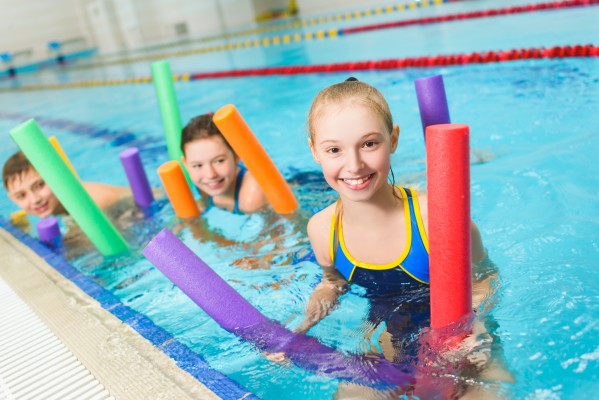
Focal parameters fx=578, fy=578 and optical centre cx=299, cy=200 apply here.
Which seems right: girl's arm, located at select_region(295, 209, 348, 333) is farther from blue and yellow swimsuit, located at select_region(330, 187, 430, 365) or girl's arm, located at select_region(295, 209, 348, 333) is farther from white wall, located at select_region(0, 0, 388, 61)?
white wall, located at select_region(0, 0, 388, 61)

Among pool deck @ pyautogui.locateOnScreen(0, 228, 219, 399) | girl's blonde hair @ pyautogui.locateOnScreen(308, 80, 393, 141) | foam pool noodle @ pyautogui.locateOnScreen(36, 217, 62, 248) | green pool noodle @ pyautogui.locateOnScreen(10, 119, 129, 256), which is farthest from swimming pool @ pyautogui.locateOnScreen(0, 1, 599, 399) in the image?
girl's blonde hair @ pyautogui.locateOnScreen(308, 80, 393, 141)

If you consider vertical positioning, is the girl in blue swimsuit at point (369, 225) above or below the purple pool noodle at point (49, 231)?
above

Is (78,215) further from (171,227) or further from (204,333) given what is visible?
(204,333)

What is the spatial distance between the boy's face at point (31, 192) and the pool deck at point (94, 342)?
561mm

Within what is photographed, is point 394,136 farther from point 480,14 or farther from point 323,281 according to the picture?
point 480,14

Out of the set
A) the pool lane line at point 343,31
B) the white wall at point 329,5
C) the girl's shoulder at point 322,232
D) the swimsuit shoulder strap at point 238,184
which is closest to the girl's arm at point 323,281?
the girl's shoulder at point 322,232

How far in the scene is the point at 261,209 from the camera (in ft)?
11.1

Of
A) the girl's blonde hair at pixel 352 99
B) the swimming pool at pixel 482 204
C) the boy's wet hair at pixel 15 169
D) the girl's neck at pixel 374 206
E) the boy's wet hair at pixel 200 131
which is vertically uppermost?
the girl's blonde hair at pixel 352 99

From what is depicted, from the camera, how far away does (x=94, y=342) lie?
2.21 m

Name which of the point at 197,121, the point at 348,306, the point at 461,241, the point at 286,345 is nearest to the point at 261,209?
A: the point at 197,121

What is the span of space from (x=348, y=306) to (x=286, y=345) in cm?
37

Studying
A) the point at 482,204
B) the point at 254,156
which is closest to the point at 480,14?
the point at 482,204

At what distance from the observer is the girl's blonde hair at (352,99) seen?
1.76 m

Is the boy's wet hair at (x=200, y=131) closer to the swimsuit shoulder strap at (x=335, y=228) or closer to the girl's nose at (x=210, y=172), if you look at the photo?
the girl's nose at (x=210, y=172)
